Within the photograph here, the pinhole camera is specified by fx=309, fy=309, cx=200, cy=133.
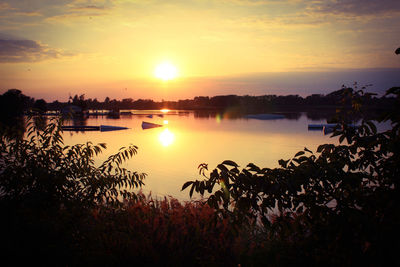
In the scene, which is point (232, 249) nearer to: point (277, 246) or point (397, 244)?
point (277, 246)

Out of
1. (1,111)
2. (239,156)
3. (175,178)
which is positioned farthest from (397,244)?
(1,111)

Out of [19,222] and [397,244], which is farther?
[19,222]

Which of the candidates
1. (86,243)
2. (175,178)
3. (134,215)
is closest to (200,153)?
(175,178)

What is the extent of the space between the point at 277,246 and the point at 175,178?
19758mm

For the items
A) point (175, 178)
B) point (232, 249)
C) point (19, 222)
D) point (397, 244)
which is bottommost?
point (175, 178)

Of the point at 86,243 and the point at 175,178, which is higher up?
the point at 86,243

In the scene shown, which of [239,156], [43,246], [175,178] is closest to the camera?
[43,246]

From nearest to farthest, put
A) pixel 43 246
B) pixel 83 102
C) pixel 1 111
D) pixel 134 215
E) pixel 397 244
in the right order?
pixel 397 244 < pixel 43 246 < pixel 134 215 < pixel 1 111 < pixel 83 102

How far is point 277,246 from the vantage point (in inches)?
299

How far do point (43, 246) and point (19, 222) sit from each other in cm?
73

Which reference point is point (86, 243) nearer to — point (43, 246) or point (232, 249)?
point (43, 246)

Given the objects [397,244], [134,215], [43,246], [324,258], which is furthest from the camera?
[134,215]

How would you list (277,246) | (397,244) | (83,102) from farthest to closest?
(83,102) < (277,246) < (397,244)

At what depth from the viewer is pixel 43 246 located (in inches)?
239
